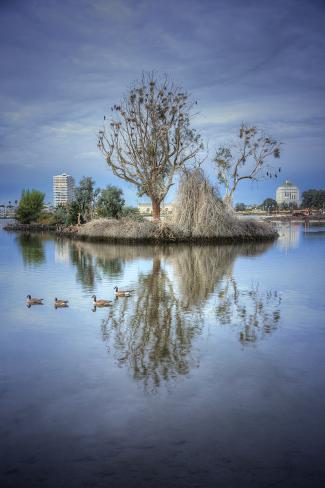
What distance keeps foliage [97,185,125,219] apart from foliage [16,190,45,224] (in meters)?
31.0

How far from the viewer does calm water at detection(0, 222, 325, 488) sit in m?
4.41

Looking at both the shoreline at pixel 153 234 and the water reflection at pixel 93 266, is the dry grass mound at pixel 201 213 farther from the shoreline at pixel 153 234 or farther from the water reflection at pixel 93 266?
the water reflection at pixel 93 266

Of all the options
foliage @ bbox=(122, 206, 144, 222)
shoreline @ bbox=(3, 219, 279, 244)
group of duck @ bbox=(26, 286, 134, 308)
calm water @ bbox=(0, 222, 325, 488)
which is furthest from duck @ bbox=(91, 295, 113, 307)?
foliage @ bbox=(122, 206, 144, 222)

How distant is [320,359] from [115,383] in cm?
323

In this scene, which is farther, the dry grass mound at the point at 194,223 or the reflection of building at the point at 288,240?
the dry grass mound at the point at 194,223

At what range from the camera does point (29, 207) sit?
73.9m

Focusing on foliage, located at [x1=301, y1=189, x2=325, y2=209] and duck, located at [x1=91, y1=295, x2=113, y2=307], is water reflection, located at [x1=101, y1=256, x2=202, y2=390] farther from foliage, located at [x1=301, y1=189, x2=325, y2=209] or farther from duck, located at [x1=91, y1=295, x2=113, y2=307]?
foliage, located at [x1=301, y1=189, x2=325, y2=209]

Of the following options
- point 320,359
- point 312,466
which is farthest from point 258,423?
point 320,359

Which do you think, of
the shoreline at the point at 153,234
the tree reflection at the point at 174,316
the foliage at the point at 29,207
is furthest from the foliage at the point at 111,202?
the foliage at the point at 29,207

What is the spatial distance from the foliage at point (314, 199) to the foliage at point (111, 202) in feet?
444

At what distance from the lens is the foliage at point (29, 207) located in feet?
242

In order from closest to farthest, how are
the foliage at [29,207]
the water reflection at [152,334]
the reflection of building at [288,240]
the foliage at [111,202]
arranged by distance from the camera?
the water reflection at [152,334] → the reflection of building at [288,240] → the foliage at [111,202] → the foliage at [29,207]

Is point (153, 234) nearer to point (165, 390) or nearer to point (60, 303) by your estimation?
point (60, 303)

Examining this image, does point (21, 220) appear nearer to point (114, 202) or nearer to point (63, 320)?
point (114, 202)
